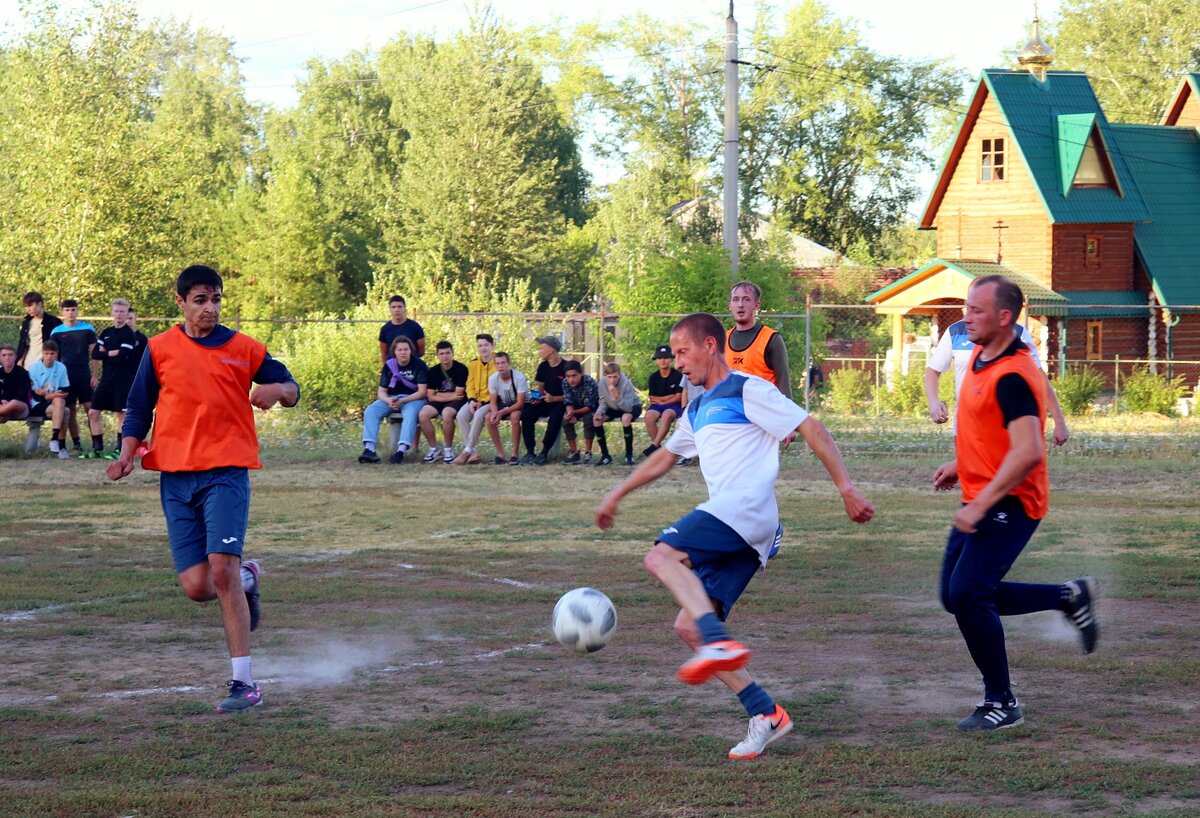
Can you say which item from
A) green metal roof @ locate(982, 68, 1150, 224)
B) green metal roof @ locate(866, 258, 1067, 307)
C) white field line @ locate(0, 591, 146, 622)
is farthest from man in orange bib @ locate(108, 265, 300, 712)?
green metal roof @ locate(982, 68, 1150, 224)

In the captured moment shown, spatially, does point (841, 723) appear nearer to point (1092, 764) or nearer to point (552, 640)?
point (1092, 764)

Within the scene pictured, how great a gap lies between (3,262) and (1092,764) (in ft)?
122

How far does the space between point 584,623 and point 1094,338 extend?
3794cm

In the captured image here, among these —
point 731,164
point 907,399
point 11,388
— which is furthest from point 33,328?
point 907,399

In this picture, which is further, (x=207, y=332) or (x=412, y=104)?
(x=412, y=104)

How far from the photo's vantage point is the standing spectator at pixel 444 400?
18531 mm

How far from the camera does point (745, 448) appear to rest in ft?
19.0

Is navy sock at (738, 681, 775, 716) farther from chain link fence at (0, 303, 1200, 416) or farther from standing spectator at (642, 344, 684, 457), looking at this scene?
chain link fence at (0, 303, 1200, 416)

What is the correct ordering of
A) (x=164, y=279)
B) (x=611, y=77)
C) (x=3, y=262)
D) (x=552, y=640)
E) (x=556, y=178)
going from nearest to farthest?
(x=552, y=640)
(x=3, y=262)
(x=164, y=279)
(x=556, y=178)
(x=611, y=77)

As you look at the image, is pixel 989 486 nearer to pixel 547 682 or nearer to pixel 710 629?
pixel 710 629

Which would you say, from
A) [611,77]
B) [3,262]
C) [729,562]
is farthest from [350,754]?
[611,77]

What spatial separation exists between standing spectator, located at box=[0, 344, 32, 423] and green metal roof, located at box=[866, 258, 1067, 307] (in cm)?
2601

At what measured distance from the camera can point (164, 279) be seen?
40.7m

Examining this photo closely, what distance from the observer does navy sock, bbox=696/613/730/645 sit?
5.36m
